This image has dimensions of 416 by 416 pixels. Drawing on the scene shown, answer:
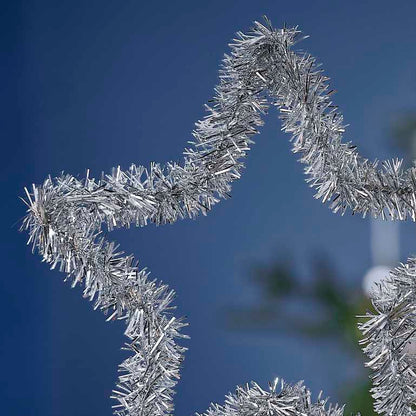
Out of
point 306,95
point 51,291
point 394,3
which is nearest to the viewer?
point 306,95

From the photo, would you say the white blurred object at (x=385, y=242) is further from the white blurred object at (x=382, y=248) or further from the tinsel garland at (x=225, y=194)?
the tinsel garland at (x=225, y=194)

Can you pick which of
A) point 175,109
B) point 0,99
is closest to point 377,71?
point 175,109

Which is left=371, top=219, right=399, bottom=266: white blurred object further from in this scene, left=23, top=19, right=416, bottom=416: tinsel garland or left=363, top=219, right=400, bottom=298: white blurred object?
left=23, top=19, right=416, bottom=416: tinsel garland

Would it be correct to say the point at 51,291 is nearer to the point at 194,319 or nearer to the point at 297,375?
the point at 194,319

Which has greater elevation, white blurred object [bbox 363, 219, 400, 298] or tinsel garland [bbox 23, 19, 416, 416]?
white blurred object [bbox 363, 219, 400, 298]

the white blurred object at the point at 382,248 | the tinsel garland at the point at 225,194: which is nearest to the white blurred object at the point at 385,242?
the white blurred object at the point at 382,248

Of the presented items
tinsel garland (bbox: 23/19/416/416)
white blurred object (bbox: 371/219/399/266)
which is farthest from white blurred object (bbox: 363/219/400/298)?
tinsel garland (bbox: 23/19/416/416)

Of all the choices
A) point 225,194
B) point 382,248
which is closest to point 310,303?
point 382,248

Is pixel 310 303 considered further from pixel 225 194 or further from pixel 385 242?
pixel 225 194
